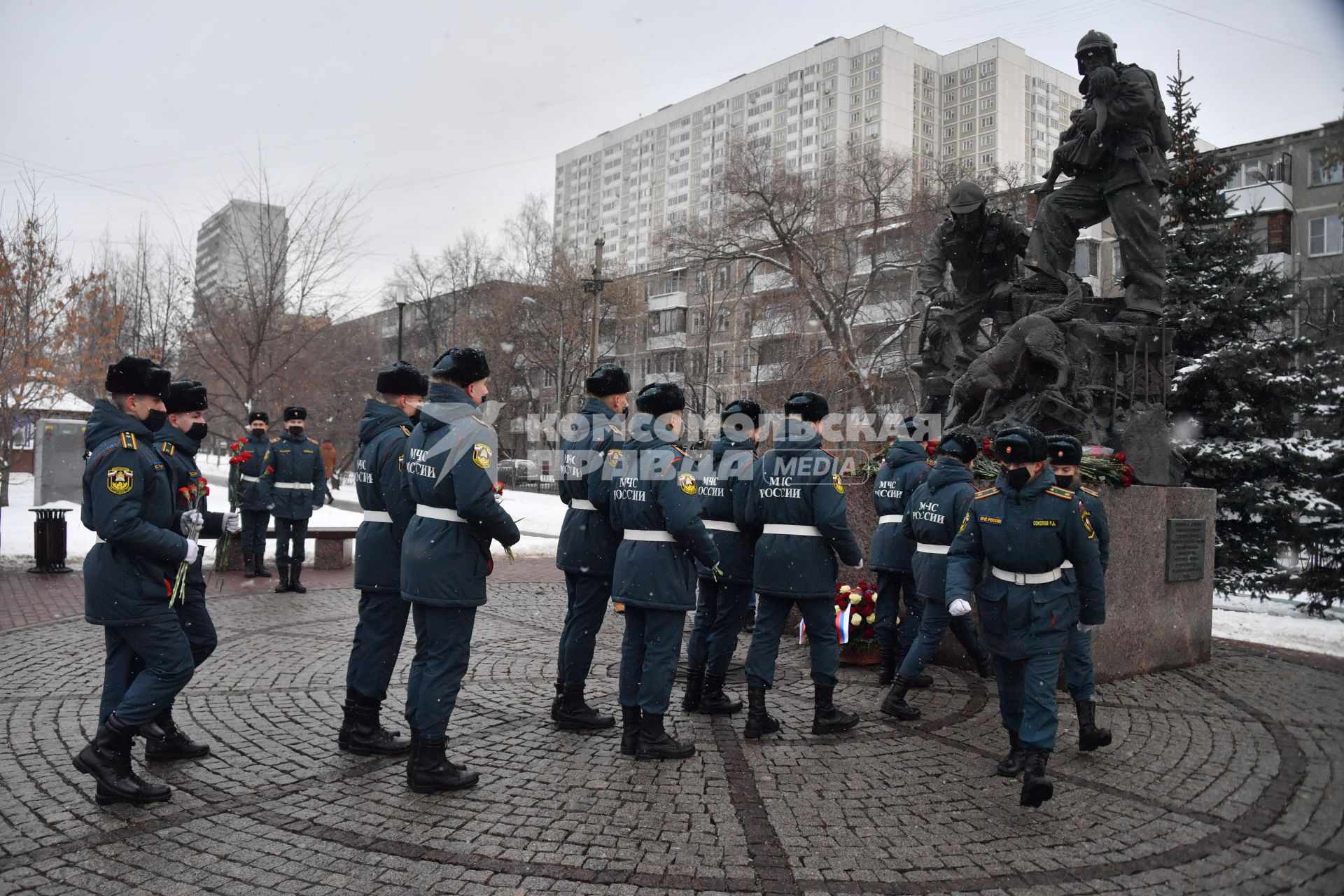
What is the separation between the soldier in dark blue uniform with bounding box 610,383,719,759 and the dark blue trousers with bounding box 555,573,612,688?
0.42 m

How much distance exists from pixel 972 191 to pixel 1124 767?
5.99 m

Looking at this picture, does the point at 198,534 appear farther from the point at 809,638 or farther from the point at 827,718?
the point at 827,718

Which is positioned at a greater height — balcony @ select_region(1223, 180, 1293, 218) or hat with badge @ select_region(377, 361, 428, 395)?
balcony @ select_region(1223, 180, 1293, 218)

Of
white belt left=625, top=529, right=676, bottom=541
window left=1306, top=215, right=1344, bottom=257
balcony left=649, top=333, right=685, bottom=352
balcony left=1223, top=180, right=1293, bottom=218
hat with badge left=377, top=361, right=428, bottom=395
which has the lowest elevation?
white belt left=625, top=529, right=676, bottom=541

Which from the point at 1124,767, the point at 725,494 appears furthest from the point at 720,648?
the point at 1124,767

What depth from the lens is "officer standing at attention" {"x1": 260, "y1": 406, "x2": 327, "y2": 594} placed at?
38.1ft

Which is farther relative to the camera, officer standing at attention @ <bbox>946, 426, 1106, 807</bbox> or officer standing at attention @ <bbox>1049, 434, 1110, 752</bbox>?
officer standing at attention @ <bbox>1049, 434, 1110, 752</bbox>

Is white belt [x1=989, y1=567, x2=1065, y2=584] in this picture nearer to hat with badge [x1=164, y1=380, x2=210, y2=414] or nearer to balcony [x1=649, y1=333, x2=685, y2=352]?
hat with badge [x1=164, y1=380, x2=210, y2=414]

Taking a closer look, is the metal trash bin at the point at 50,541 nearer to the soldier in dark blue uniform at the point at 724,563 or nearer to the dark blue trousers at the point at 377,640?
the dark blue trousers at the point at 377,640

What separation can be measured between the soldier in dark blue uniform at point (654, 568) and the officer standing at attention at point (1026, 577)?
5.00 feet

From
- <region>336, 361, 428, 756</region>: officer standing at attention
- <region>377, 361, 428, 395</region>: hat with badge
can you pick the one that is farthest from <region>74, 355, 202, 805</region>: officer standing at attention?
<region>377, 361, 428, 395</region>: hat with badge

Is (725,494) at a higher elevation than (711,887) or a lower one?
higher

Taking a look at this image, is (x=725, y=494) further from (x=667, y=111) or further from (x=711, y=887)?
(x=667, y=111)

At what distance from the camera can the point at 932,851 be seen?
13.6 feet
